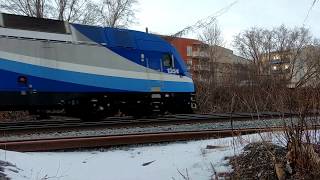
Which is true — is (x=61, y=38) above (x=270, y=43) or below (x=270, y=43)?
below

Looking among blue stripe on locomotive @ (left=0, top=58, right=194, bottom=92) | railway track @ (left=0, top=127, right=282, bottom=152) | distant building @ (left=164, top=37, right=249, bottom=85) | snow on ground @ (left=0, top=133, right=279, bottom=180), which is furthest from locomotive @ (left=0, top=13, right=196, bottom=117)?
snow on ground @ (left=0, top=133, right=279, bottom=180)

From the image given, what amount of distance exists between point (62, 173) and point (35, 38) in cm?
857

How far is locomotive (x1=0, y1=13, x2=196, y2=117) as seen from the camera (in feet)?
44.0

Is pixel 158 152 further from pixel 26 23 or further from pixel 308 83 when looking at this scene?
pixel 26 23

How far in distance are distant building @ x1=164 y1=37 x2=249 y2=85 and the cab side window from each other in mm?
3418

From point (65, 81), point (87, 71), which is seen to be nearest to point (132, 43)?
point (87, 71)

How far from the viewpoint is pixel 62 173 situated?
591 centimetres

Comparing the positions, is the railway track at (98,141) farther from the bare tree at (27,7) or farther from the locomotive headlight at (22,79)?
the bare tree at (27,7)

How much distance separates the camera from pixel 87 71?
49.4ft

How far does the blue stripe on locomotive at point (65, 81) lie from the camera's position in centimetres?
1327

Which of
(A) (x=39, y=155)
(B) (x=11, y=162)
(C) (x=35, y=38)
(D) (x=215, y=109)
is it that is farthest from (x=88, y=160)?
(D) (x=215, y=109)


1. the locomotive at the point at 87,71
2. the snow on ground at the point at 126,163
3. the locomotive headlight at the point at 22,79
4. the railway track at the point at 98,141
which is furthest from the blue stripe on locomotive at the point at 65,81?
the snow on ground at the point at 126,163

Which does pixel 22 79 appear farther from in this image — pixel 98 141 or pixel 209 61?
pixel 209 61

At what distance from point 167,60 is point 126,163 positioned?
11.0 meters
